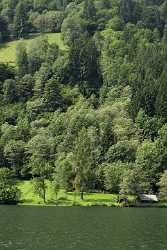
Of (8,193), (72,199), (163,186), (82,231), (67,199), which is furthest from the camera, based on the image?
(163,186)

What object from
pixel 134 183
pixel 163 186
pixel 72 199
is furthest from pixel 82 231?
pixel 163 186

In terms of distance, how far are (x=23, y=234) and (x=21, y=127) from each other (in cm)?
12222

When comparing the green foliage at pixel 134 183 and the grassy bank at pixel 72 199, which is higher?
the green foliage at pixel 134 183

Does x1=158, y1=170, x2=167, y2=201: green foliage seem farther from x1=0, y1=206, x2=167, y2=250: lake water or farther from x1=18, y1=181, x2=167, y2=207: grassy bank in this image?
x1=0, y1=206, x2=167, y2=250: lake water

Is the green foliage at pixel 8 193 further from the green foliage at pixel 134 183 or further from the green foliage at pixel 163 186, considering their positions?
the green foliage at pixel 163 186

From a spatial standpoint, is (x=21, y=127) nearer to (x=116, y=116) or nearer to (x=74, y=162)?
(x=116, y=116)

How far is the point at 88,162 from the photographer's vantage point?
155 meters

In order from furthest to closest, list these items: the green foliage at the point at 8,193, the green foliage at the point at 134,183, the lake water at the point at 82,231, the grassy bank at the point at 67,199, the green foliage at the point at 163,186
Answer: the green foliage at the point at 163,186 < the green foliage at the point at 134,183 < the green foliage at the point at 8,193 < the grassy bank at the point at 67,199 < the lake water at the point at 82,231

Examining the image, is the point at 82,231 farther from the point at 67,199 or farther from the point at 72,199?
the point at 67,199

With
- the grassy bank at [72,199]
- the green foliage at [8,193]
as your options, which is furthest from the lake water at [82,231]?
the green foliage at [8,193]

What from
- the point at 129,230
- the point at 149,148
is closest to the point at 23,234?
the point at 129,230

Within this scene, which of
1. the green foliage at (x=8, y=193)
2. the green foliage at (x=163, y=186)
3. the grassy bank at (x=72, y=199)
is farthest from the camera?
the green foliage at (x=163, y=186)

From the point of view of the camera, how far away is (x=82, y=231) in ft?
275

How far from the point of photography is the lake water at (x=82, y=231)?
6962cm
